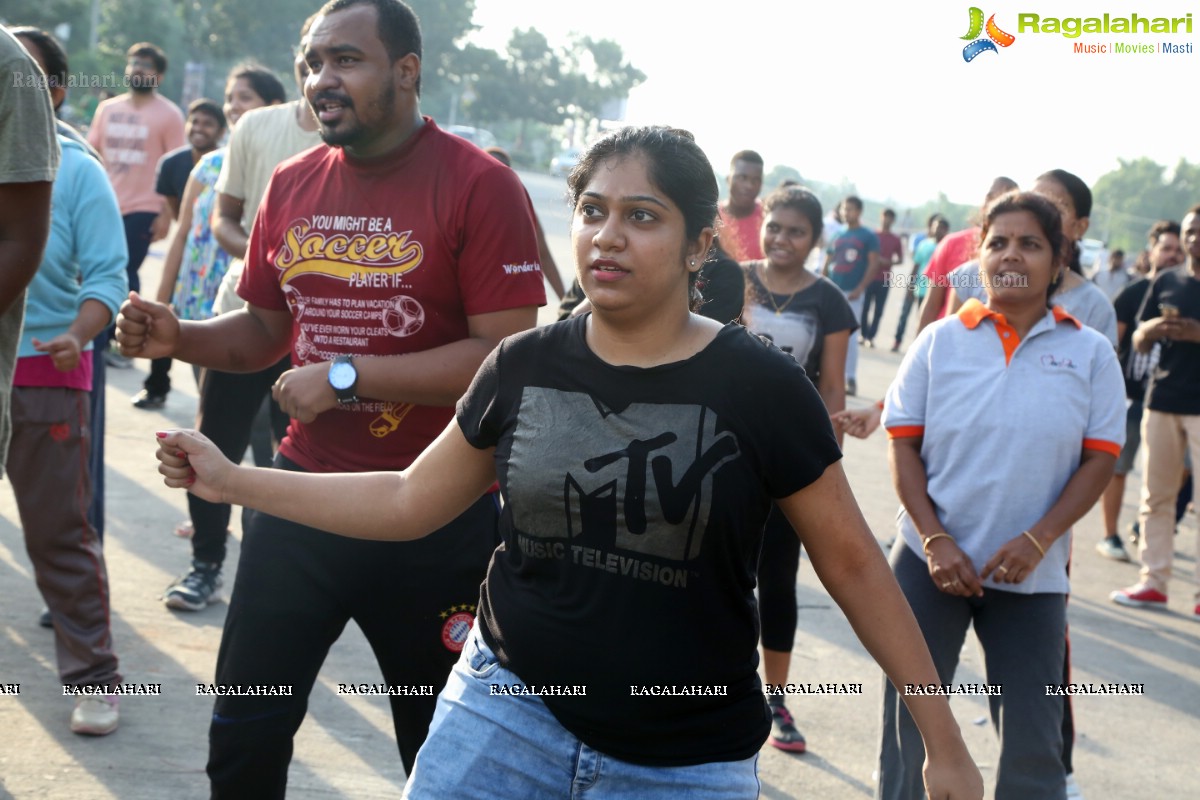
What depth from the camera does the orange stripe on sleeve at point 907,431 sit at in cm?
397

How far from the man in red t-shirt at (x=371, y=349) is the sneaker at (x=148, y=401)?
6.33 meters

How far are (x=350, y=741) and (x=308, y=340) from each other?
1.74m

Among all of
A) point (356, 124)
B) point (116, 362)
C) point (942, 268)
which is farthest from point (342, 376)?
point (116, 362)

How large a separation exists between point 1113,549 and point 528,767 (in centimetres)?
736

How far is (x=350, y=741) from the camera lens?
4.61 m

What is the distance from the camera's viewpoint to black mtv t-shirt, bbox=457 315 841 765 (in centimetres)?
237

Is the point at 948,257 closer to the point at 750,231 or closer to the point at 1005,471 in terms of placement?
the point at 750,231

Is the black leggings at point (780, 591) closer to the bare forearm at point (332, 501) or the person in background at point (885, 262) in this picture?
the bare forearm at point (332, 501)

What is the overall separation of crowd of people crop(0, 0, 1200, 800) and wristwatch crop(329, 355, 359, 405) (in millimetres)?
30

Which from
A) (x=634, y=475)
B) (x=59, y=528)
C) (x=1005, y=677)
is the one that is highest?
(x=634, y=475)

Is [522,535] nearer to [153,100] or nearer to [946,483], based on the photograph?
[946,483]

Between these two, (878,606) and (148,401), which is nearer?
(878,606)

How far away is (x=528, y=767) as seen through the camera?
2.41 meters

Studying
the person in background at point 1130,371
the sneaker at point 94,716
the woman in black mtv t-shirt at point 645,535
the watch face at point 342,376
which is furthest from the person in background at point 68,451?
the person in background at point 1130,371
